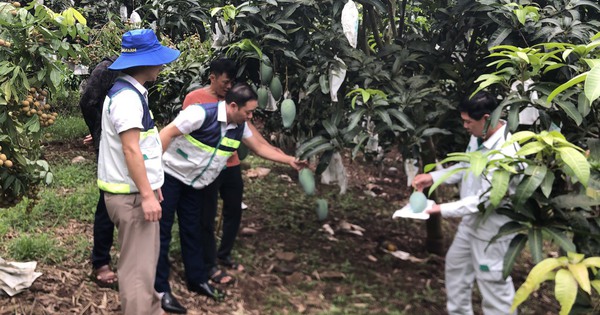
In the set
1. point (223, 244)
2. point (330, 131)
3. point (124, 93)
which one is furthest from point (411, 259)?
point (124, 93)

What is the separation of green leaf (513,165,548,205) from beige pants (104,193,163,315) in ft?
4.33

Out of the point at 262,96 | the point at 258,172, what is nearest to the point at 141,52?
the point at 262,96

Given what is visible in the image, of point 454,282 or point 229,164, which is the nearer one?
point 454,282

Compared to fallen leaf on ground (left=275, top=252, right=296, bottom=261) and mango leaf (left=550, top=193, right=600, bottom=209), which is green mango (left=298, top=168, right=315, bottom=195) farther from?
mango leaf (left=550, top=193, right=600, bottom=209)

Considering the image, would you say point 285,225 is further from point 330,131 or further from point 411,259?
point 330,131

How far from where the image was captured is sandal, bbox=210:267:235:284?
2.91m

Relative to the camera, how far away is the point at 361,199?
473cm

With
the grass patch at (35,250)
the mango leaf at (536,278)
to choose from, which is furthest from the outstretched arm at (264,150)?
the mango leaf at (536,278)

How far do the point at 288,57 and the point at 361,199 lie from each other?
2.35m

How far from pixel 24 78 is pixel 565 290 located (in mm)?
1748

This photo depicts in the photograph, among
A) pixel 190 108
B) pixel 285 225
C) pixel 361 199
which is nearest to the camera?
pixel 190 108

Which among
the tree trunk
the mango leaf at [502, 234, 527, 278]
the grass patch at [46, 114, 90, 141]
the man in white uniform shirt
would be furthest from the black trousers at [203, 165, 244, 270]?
the grass patch at [46, 114, 90, 141]

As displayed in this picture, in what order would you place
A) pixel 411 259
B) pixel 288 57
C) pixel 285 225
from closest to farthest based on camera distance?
pixel 288 57 → pixel 411 259 → pixel 285 225

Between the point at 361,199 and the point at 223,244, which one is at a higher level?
the point at 223,244
